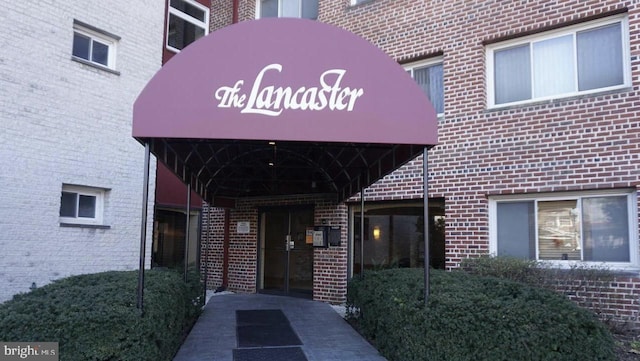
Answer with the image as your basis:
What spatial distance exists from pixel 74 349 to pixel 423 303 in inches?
130

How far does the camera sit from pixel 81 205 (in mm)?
10219

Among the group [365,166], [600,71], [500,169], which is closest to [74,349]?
[365,166]

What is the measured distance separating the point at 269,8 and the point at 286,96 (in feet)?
28.0

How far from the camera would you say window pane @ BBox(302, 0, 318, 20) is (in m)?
11.9

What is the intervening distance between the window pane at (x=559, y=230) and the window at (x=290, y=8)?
676 cm

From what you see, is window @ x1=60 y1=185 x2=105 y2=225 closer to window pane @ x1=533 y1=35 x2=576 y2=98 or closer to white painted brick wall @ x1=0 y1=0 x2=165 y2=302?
white painted brick wall @ x1=0 y1=0 x2=165 y2=302

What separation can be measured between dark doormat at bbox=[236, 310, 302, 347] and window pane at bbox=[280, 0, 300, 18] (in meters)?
7.13

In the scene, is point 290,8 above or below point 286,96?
above

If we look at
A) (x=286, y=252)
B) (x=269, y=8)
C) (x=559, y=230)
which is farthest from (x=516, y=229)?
(x=269, y=8)

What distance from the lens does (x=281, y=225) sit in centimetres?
1209

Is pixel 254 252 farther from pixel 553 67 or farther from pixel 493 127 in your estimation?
pixel 553 67

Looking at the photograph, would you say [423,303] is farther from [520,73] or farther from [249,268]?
[249,268]

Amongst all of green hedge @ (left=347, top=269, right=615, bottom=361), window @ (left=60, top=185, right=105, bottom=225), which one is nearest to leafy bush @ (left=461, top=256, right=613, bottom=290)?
green hedge @ (left=347, top=269, right=615, bottom=361)

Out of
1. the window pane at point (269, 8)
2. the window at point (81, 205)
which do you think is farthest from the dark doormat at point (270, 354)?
the window pane at point (269, 8)
